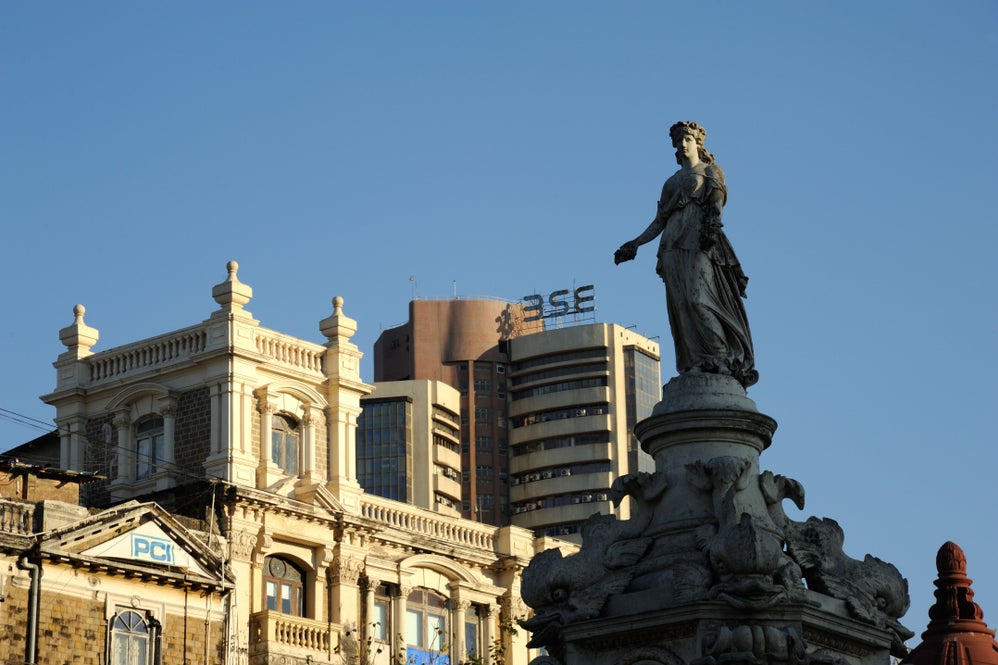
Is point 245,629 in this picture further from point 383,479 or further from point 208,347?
point 383,479

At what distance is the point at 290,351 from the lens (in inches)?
2130

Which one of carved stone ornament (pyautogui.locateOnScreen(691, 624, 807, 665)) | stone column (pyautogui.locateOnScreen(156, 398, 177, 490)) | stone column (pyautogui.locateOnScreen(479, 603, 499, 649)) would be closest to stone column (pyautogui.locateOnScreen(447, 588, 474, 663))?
stone column (pyautogui.locateOnScreen(479, 603, 499, 649))

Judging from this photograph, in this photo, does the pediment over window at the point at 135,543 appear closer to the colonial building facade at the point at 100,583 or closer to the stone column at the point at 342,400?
the colonial building facade at the point at 100,583

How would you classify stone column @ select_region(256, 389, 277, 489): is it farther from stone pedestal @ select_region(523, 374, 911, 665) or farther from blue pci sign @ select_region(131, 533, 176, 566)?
stone pedestal @ select_region(523, 374, 911, 665)

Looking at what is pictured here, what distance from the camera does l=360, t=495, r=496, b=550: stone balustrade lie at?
2157 inches

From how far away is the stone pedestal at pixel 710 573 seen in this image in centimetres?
1616

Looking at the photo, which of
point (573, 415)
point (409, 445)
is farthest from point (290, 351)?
point (573, 415)

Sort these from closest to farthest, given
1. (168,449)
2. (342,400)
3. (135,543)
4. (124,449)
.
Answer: (135,543) < (168,449) < (124,449) < (342,400)

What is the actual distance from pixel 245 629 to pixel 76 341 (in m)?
11.2

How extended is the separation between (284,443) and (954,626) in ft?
100

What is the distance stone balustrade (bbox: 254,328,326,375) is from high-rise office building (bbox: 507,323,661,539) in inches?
2806

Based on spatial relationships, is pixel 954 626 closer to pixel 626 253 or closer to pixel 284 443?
pixel 626 253

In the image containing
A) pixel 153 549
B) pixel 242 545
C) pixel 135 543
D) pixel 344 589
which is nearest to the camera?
pixel 135 543

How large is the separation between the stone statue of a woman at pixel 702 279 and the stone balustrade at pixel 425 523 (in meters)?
35.8
